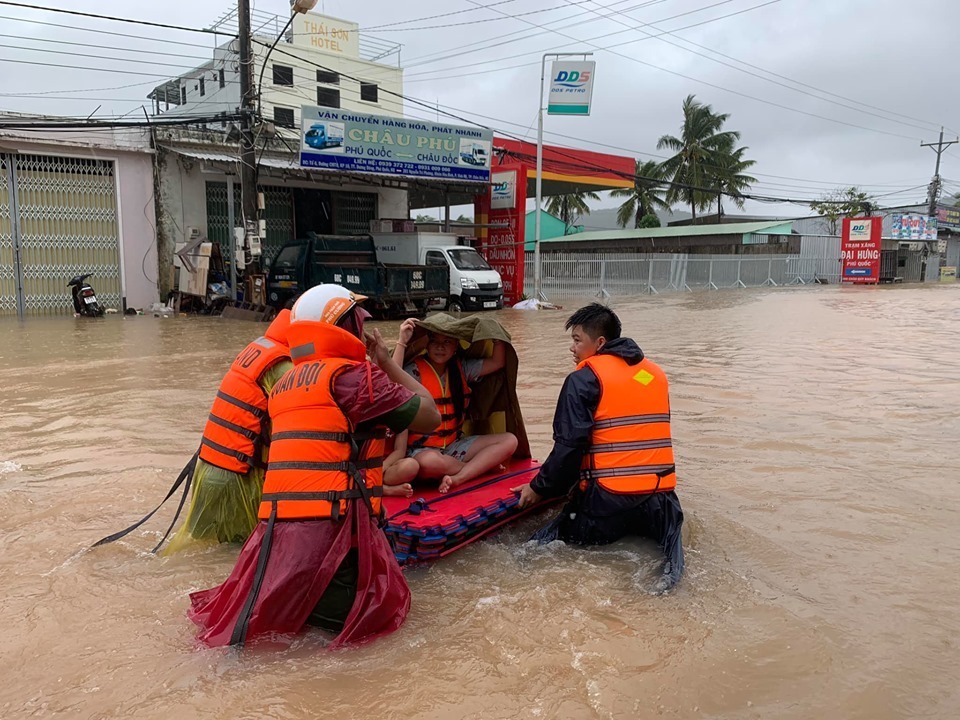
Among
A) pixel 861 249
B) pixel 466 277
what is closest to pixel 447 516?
pixel 466 277

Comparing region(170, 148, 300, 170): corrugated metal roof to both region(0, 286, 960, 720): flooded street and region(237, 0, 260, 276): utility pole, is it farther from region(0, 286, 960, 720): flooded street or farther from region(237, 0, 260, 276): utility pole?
region(0, 286, 960, 720): flooded street

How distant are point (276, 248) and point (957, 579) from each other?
19576mm

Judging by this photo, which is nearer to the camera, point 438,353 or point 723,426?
point 438,353

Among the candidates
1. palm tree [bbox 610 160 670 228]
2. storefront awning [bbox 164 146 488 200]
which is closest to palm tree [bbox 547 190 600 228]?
palm tree [bbox 610 160 670 228]

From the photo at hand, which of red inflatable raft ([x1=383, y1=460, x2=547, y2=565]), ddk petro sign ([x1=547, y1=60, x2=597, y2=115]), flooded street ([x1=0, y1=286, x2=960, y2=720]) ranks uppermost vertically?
ddk petro sign ([x1=547, y1=60, x2=597, y2=115])

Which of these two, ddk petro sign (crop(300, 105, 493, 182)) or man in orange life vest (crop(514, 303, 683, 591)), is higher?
ddk petro sign (crop(300, 105, 493, 182))

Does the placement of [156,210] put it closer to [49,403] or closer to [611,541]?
[49,403]

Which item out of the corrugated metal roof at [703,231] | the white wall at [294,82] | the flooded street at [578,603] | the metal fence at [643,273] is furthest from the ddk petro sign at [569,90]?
the white wall at [294,82]

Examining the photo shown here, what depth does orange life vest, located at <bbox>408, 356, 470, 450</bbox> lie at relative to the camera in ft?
14.1

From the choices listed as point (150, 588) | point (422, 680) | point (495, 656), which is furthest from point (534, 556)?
point (150, 588)

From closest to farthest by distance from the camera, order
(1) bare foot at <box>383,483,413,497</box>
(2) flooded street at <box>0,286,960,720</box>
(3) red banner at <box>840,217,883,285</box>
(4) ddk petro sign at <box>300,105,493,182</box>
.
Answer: (2) flooded street at <box>0,286,960,720</box>, (1) bare foot at <box>383,483,413,497</box>, (4) ddk petro sign at <box>300,105,493,182</box>, (3) red banner at <box>840,217,883,285</box>

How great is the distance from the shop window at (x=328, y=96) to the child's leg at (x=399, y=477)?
125ft

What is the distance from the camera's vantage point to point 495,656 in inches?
117

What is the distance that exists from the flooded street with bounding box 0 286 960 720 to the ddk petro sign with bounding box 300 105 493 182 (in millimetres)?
11305
